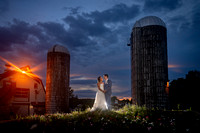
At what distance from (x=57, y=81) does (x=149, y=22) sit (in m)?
8.90

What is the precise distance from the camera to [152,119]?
31.4 feet

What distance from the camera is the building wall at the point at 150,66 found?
13.2m

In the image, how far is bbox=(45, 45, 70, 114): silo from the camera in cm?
1641

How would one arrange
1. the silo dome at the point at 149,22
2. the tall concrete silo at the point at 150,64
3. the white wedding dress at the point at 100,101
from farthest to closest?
the silo dome at the point at 149,22 < the tall concrete silo at the point at 150,64 < the white wedding dress at the point at 100,101

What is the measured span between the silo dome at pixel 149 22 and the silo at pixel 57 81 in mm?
7022

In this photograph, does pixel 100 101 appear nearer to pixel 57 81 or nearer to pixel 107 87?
pixel 107 87

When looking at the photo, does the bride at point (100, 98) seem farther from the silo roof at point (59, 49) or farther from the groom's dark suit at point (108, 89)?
the silo roof at point (59, 49)

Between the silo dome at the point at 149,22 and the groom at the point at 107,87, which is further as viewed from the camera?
the silo dome at the point at 149,22

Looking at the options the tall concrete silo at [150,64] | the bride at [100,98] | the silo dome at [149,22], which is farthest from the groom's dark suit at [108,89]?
the silo dome at [149,22]

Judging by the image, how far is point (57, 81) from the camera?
16406 mm

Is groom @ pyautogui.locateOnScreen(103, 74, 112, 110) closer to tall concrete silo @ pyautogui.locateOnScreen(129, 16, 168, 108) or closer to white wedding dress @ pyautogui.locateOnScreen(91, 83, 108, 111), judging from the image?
white wedding dress @ pyautogui.locateOnScreen(91, 83, 108, 111)

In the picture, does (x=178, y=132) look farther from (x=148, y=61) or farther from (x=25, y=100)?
(x=25, y=100)

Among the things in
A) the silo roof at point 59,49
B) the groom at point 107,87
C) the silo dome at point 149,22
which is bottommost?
the groom at point 107,87

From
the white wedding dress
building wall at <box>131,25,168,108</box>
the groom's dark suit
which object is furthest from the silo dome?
the white wedding dress
